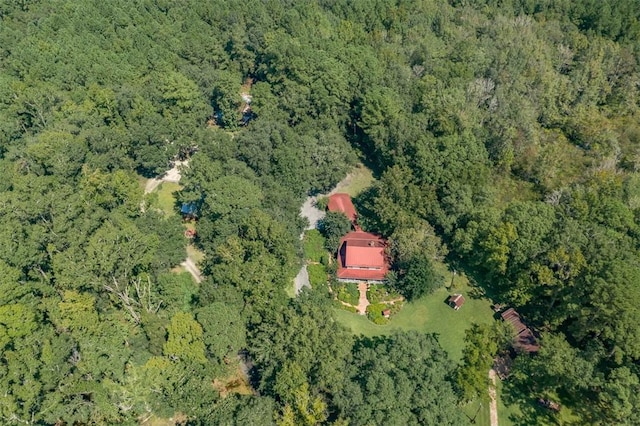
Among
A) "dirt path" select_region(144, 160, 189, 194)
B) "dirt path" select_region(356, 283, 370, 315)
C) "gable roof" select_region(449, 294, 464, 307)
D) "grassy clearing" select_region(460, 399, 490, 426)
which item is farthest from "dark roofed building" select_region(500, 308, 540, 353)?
"dirt path" select_region(144, 160, 189, 194)

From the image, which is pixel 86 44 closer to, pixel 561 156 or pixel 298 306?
pixel 298 306

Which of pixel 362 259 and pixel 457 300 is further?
pixel 362 259

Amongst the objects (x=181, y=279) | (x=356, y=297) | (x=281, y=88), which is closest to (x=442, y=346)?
(x=356, y=297)

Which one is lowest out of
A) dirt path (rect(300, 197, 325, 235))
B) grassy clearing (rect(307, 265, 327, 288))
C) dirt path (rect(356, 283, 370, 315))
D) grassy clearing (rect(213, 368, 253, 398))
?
grassy clearing (rect(213, 368, 253, 398))

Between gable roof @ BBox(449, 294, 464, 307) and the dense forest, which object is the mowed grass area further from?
the dense forest

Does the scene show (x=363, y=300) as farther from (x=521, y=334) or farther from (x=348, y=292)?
(x=521, y=334)

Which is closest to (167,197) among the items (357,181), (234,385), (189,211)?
(189,211)

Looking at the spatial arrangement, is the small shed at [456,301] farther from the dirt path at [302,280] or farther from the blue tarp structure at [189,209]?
the blue tarp structure at [189,209]
